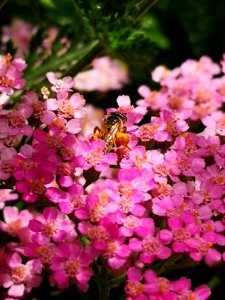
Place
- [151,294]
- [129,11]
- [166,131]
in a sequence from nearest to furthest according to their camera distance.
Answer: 1. [151,294]
2. [166,131]
3. [129,11]

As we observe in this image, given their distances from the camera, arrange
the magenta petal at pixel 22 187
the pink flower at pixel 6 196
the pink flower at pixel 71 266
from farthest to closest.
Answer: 1. the pink flower at pixel 6 196
2. the magenta petal at pixel 22 187
3. the pink flower at pixel 71 266

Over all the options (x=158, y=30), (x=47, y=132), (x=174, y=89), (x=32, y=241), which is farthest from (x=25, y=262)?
(x=158, y=30)

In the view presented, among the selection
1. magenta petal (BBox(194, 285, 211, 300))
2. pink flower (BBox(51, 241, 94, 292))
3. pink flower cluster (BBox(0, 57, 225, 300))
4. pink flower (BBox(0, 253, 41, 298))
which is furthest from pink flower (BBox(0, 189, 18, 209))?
magenta petal (BBox(194, 285, 211, 300))

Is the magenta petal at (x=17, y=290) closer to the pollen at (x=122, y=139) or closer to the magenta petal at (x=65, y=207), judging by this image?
the magenta petal at (x=65, y=207)

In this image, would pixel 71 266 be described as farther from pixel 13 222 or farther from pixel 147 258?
pixel 13 222

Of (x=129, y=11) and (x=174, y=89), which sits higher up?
(x=129, y=11)

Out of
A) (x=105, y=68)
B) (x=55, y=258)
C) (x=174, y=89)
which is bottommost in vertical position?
(x=105, y=68)

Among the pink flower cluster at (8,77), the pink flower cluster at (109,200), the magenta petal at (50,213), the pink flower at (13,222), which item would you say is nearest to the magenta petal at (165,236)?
the pink flower cluster at (109,200)

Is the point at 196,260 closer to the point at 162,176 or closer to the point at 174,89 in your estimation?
the point at 162,176
